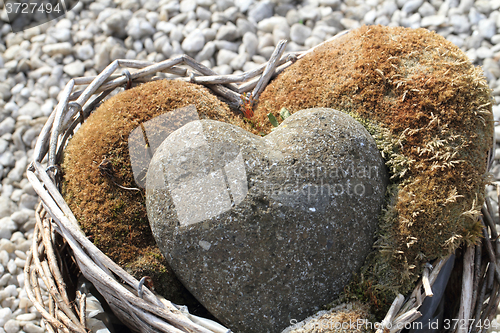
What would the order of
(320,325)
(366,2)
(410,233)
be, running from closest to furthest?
(320,325) < (410,233) < (366,2)

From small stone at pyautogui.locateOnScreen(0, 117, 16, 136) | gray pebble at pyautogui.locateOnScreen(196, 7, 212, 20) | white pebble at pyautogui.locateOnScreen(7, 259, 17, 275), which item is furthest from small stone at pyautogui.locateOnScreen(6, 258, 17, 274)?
gray pebble at pyautogui.locateOnScreen(196, 7, 212, 20)

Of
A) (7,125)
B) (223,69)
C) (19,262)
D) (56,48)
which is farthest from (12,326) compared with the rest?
(223,69)

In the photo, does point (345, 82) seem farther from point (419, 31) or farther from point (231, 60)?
point (231, 60)

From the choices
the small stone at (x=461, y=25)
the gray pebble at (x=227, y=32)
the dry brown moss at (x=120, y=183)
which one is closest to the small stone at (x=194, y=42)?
the gray pebble at (x=227, y=32)

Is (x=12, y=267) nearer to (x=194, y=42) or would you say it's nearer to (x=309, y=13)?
(x=194, y=42)

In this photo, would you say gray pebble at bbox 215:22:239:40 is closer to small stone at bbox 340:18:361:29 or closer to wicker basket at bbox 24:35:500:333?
small stone at bbox 340:18:361:29

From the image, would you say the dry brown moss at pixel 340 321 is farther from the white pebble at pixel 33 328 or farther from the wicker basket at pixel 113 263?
the white pebble at pixel 33 328

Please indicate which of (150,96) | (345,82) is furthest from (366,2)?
(150,96)
